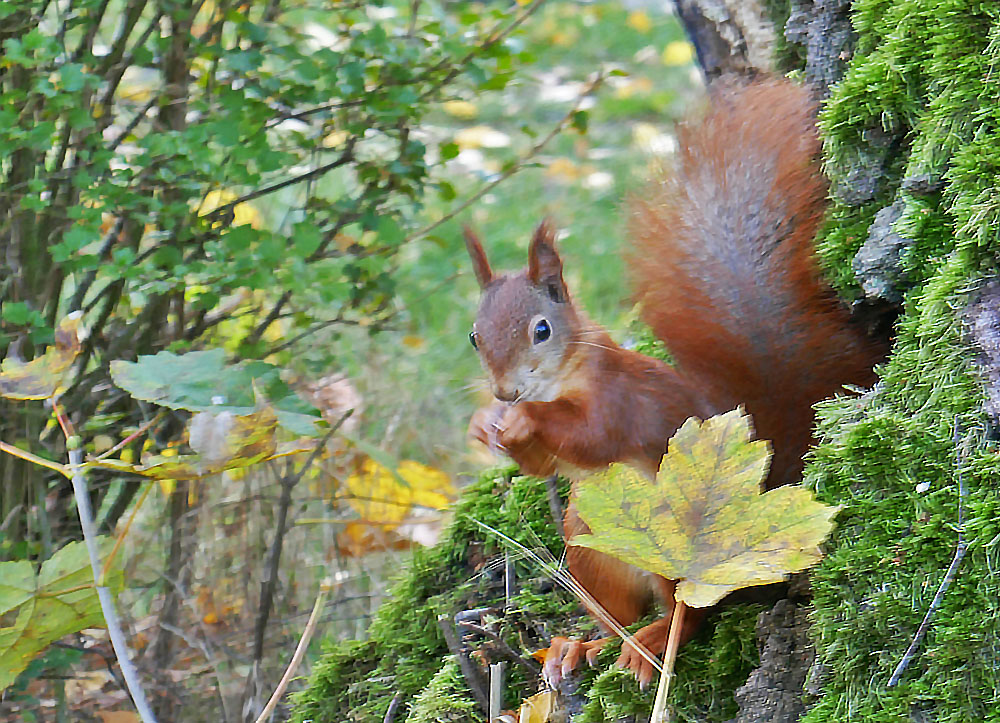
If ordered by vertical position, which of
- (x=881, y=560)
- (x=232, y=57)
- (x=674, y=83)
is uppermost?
(x=232, y=57)

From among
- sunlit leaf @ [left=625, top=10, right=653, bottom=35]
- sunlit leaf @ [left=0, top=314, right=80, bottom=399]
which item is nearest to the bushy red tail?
sunlit leaf @ [left=0, top=314, right=80, bottom=399]

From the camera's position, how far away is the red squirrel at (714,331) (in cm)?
111

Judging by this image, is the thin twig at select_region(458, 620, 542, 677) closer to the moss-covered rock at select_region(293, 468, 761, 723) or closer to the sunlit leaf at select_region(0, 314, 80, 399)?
the moss-covered rock at select_region(293, 468, 761, 723)

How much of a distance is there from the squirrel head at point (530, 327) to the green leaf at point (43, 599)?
1.67ft

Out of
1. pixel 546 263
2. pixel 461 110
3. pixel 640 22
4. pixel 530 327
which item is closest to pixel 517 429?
pixel 530 327

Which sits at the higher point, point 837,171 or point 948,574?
point 837,171

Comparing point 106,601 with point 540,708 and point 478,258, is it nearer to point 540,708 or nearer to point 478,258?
point 540,708

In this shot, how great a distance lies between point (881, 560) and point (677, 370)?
44cm

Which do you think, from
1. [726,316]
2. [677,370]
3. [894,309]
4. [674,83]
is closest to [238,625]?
[677,370]

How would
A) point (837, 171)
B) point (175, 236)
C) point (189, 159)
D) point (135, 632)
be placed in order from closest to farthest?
point (837, 171) < point (189, 159) < point (175, 236) < point (135, 632)

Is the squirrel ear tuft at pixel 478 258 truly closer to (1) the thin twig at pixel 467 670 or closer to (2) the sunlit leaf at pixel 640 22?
(1) the thin twig at pixel 467 670

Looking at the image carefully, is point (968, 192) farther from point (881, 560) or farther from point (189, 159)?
point (189, 159)

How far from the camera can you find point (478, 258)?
143cm

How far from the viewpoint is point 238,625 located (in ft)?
5.73
